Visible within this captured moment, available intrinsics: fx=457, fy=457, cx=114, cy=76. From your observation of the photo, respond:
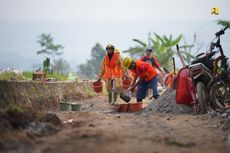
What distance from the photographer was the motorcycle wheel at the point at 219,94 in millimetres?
8601

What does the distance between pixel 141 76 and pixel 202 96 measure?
2358mm

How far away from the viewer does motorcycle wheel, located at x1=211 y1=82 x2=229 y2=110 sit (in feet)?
28.2

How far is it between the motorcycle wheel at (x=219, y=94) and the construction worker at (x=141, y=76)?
2.19 meters

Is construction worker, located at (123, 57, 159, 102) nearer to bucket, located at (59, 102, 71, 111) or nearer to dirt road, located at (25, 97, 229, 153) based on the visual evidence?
bucket, located at (59, 102, 71, 111)

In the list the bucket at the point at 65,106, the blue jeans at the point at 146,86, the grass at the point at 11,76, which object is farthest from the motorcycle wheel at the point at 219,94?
the grass at the point at 11,76

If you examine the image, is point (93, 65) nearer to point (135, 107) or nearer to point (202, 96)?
point (135, 107)

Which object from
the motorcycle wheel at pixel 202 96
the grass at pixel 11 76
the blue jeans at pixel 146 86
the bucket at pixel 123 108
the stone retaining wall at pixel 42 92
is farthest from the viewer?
the grass at pixel 11 76

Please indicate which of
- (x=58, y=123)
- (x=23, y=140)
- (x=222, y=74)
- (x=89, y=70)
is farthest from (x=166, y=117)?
(x=89, y=70)

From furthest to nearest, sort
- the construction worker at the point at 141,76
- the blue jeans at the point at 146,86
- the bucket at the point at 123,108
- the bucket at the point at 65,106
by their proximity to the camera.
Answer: the blue jeans at the point at 146,86 < the construction worker at the point at 141,76 < the bucket at the point at 65,106 < the bucket at the point at 123,108

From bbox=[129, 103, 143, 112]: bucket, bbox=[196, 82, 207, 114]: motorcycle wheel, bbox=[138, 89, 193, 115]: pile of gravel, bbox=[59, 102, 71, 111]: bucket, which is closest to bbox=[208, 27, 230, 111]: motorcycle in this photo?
bbox=[196, 82, 207, 114]: motorcycle wheel

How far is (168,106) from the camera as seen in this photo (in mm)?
9523

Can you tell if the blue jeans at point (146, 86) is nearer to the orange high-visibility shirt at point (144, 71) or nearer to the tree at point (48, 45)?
the orange high-visibility shirt at point (144, 71)

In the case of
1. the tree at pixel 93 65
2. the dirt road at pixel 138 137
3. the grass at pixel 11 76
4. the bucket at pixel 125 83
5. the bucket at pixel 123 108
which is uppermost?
the tree at pixel 93 65

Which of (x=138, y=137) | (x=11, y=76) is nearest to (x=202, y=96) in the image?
(x=138, y=137)
